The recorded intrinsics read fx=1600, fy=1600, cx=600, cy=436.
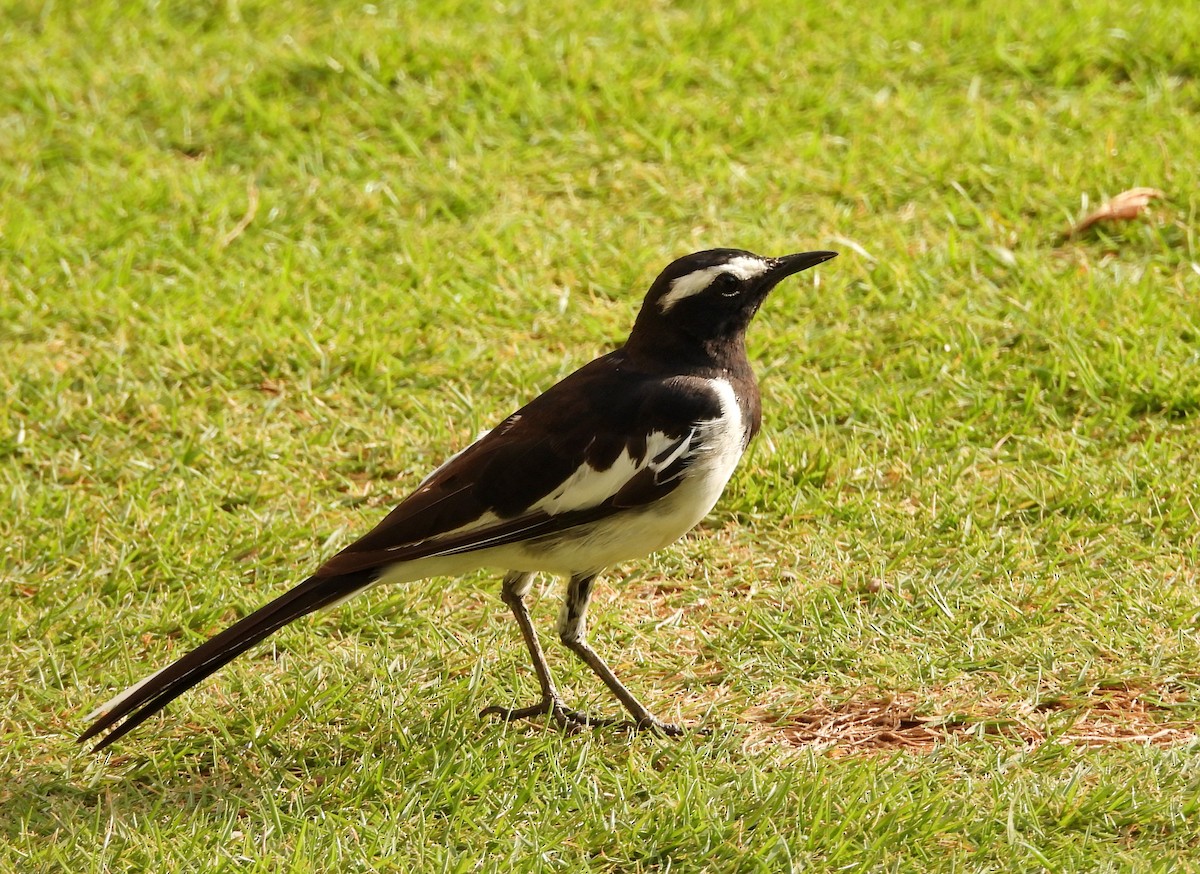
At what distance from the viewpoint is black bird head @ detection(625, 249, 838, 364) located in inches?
189

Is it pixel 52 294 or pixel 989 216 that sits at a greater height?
pixel 52 294

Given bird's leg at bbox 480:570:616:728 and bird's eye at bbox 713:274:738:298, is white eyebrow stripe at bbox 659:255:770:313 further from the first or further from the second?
bird's leg at bbox 480:570:616:728

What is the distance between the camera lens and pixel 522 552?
15.3 ft

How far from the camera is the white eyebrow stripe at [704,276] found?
4.79m

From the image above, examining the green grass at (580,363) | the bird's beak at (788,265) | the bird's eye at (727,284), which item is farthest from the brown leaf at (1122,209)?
the bird's eye at (727,284)

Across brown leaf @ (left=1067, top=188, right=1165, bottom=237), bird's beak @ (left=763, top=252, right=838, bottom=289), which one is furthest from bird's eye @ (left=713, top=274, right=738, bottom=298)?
brown leaf @ (left=1067, top=188, right=1165, bottom=237)

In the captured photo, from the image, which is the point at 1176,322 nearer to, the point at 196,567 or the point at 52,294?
the point at 196,567

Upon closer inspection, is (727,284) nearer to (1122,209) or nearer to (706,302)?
(706,302)

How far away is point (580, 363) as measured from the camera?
22.1 ft

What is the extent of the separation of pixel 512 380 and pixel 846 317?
148cm

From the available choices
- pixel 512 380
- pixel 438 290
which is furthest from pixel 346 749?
pixel 438 290

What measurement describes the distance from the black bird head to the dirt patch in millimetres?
1112

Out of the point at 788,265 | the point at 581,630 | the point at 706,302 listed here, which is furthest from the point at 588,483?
the point at 788,265

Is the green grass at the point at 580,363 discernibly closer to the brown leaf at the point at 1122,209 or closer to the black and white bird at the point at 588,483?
the brown leaf at the point at 1122,209
